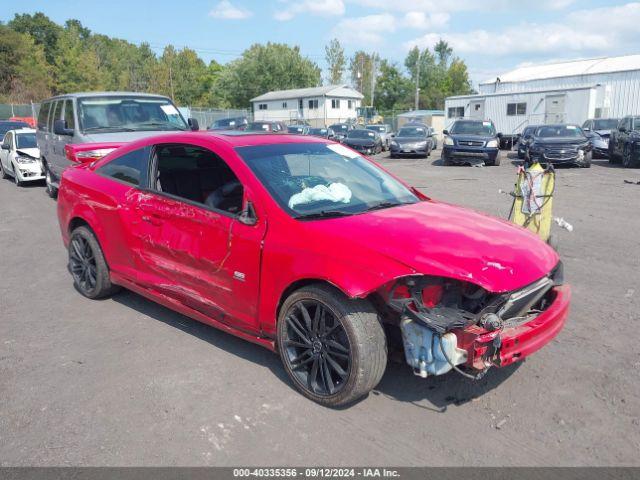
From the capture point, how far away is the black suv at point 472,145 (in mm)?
19391

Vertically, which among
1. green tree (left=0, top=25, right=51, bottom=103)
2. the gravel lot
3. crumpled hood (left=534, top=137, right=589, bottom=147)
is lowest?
the gravel lot

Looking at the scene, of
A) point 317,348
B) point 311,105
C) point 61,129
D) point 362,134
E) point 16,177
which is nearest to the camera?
point 317,348

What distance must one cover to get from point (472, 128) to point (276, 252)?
18609 millimetres

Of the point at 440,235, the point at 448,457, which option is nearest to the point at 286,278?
the point at 440,235

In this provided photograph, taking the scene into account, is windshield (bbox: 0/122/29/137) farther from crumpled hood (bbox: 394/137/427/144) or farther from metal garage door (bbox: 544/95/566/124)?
metal garage door (bbox: 544/95/566/124)

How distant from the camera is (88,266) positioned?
17.5 feet

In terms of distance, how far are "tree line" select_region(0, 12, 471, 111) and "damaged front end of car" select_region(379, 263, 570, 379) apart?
61.0m

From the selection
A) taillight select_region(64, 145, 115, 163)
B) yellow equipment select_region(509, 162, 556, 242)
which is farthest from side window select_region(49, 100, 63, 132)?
yellow equipment select_region(509, 162, 556, 242)

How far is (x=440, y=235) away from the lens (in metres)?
3.42

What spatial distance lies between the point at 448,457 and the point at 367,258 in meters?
1.18

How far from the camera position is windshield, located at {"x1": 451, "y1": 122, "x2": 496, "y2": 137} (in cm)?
2024

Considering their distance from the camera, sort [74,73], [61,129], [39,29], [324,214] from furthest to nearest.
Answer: [39,29] → [74,73] → [61,129] → [324,214]

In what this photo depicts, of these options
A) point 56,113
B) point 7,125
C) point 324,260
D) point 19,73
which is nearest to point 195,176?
point 324,260

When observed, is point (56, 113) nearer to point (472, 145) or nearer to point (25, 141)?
point (25, 141)
